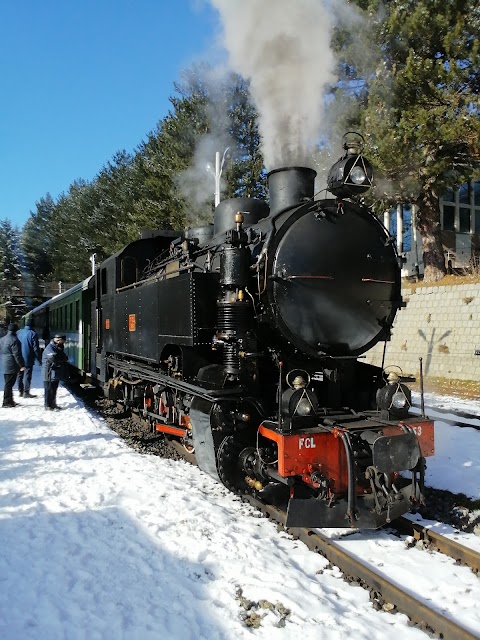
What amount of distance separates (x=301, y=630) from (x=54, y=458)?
3.95 m

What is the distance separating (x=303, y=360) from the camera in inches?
185

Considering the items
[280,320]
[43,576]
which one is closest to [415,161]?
[280,320]

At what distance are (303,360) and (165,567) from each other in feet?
6.91

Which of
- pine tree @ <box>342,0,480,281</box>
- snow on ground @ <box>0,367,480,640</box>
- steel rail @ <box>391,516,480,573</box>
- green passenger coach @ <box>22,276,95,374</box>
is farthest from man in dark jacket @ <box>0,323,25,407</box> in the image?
pine tree @ <box>342,0,480,281</box>

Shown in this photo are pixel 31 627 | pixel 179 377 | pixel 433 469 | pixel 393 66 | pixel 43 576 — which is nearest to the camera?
pixel 31 627

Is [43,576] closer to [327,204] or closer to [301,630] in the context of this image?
[301,630]

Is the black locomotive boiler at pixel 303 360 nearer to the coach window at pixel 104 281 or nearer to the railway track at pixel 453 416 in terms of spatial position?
the railway track at pixel 453 416

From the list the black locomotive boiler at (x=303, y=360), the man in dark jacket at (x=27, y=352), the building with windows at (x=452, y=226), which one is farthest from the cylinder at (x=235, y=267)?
the building with windows at (x=452, y=226)

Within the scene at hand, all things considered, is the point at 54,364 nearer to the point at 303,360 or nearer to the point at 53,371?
the point at 53,371

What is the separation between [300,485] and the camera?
4.12 meters

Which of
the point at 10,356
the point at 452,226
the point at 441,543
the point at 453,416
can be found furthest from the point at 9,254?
the point at 441,543

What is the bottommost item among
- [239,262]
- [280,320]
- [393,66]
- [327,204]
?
[280,320]

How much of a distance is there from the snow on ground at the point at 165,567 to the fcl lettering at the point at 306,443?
72cm

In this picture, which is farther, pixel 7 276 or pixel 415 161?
pixel 7 276
